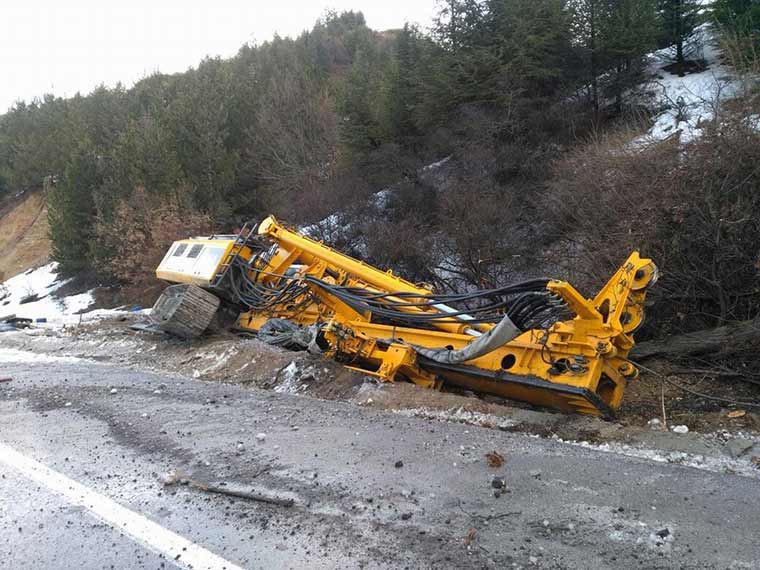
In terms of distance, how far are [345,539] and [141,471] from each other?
2276 millimetres

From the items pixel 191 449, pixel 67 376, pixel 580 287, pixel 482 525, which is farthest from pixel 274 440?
pixel 580 287

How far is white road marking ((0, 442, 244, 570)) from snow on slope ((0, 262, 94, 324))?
19.9 m

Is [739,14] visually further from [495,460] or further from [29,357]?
[29,357]

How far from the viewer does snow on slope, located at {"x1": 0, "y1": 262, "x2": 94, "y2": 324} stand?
27.0 m

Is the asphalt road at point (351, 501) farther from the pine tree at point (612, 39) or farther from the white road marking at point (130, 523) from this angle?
the pine tree at point (612, 39)

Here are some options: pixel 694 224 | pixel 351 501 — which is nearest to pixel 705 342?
pixel 694 224

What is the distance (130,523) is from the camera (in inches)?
157

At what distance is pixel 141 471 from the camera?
4.96 m

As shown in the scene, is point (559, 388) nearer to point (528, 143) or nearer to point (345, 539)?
point (345, 539)

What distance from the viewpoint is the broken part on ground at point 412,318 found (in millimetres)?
6016

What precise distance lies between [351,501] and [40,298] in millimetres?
33252

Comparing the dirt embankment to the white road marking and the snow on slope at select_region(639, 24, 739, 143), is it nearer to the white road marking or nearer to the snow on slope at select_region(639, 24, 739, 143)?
the snow on slope at select_region(639, 24, 739, 143)

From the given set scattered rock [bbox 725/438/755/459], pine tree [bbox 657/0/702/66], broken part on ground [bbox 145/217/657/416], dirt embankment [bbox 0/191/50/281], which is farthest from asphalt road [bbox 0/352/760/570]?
dirt embankment [bbox 0/191/50/281]

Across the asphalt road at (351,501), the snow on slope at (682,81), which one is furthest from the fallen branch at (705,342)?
the snow on slope at (682,81)
